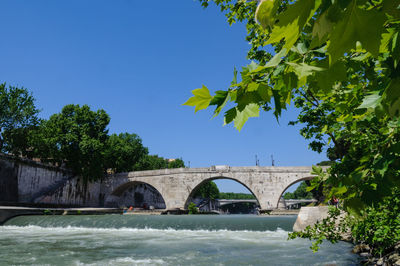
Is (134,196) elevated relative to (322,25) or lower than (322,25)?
lower

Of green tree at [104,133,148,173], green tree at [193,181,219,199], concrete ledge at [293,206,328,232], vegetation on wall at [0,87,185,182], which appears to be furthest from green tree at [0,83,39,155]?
green tree at [193,181,219,199]

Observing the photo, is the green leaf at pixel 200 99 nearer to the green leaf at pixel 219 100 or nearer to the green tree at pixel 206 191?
the green leaf at pixel 219 100

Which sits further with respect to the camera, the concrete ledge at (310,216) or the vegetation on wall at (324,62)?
the concrete ledge at (310,216)

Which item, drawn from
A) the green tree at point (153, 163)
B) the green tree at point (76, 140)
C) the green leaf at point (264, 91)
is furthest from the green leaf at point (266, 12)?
the green tree at point (153, 163)

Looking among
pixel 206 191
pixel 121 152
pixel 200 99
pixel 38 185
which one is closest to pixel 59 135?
pixel 38 185

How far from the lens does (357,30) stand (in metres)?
0.66

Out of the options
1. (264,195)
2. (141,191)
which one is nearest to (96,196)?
(141,191)

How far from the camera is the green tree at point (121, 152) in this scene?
3781cm

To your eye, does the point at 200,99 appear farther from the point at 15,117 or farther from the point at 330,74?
the point at 15,117

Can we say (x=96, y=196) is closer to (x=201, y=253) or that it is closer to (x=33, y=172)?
(x=33, y=172)

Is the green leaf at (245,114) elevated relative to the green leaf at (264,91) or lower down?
lower down

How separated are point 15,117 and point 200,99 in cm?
3224

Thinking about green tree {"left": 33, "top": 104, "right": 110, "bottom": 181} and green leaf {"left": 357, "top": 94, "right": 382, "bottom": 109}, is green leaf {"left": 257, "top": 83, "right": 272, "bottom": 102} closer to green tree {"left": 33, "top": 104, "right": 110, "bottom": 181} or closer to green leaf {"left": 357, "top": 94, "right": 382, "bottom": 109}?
green leaf {"left": 357, "top": 94, "right": 382, "bottom": 109}

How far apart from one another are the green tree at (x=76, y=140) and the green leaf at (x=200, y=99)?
32.8m
